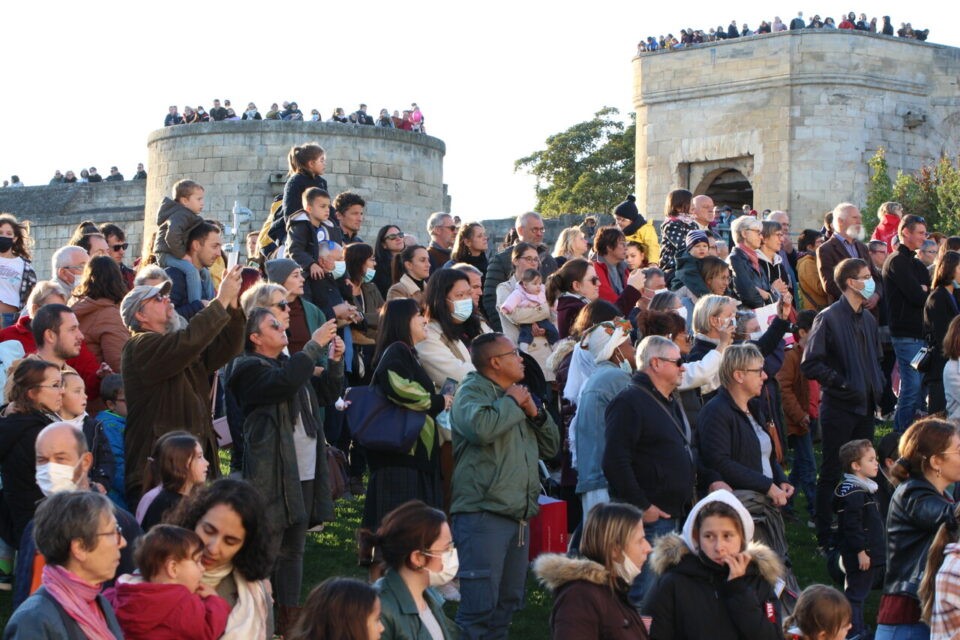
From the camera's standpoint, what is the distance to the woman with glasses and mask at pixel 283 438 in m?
7.49

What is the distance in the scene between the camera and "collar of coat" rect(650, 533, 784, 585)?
6.29 m

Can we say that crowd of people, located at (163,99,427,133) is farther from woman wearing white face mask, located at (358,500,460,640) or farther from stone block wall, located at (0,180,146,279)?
woman wearing white face mask, located at (358,500,460,640)

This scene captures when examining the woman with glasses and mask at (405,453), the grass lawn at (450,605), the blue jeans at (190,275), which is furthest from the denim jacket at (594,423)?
the blue jeans at (190,275)

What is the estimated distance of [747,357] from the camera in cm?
808

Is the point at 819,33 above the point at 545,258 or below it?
above

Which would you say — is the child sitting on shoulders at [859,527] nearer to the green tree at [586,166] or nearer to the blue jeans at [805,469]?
the blue jeans at [805,469]

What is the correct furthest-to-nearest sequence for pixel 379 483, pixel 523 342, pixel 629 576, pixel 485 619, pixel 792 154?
pixel 792 154 → pixel 523 342 → pixel 379 483 → pixel 485 619 → pixel 629 576

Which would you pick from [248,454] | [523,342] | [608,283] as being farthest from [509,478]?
[608,283]

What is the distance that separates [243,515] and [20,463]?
189cm

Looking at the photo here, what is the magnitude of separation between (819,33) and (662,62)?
12.3 ft

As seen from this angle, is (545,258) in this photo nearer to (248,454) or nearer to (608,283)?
(608,283)

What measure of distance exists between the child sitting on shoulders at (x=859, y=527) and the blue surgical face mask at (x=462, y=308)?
227 cm

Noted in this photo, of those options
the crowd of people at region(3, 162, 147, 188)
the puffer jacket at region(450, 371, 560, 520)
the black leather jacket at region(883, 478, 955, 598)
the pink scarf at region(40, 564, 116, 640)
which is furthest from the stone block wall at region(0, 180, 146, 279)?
the pink scarf at region(40, 564, 116, 640)

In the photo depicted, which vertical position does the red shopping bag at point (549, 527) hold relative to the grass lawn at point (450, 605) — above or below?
above
